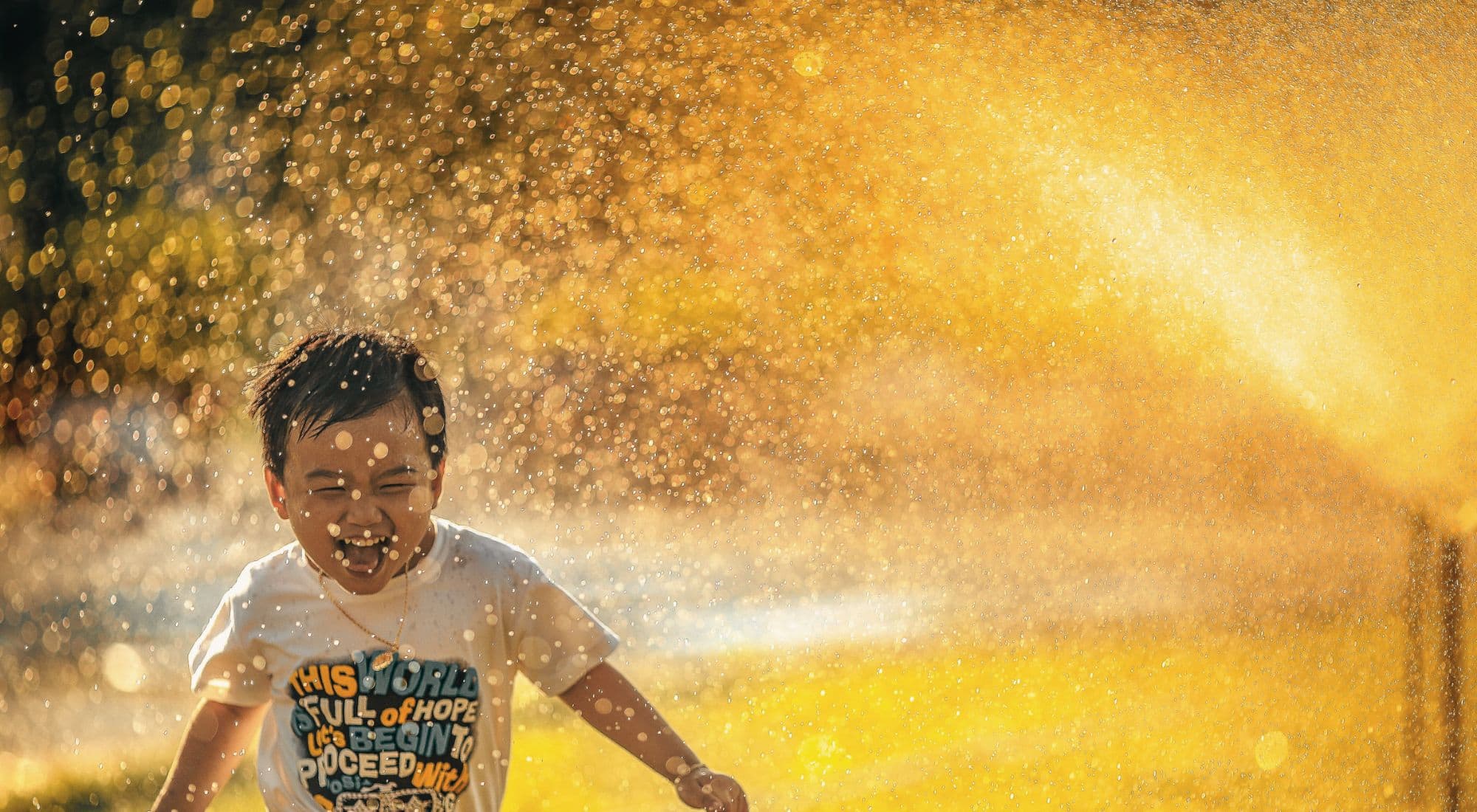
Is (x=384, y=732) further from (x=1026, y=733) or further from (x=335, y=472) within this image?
(x=1026, y=733)

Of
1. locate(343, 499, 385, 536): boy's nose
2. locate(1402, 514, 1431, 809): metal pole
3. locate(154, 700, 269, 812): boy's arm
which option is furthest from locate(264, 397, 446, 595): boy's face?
locate(1402, 514, 1431, 809): metal pole

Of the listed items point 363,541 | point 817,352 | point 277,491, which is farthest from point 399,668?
point 817,352

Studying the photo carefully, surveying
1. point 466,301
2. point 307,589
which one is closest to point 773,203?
point 466,301

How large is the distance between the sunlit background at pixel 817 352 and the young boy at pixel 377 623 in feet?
5.31

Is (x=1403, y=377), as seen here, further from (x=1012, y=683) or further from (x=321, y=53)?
(x=321, y=53)

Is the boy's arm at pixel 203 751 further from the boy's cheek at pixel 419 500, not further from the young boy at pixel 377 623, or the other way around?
the boy's cheek at pixel 419 500

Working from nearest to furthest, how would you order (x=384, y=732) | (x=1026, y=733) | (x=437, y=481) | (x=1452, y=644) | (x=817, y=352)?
(x=384, y=732) → (x=437, y=481) → (x=1452, y=644) → (x=1026, y=733) → (x=817, y=352)

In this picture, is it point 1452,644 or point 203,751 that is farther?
point 1452,644

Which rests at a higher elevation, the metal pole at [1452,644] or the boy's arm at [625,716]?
the boy's arm at [625,716]

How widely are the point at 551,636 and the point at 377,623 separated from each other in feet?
0.71

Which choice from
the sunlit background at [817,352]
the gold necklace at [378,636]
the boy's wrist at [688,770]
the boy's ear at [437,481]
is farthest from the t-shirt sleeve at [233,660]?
the sunlit background at [817,352]

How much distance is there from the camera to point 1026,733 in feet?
13.4

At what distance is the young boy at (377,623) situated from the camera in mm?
1772

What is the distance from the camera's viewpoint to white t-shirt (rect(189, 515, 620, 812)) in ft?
5.80
